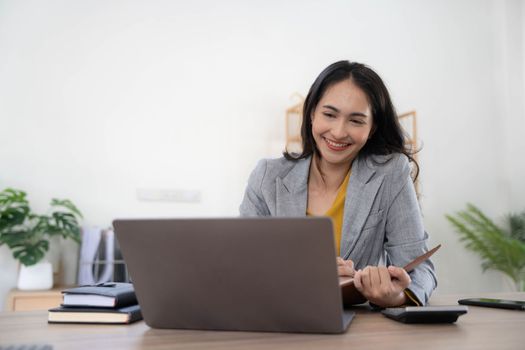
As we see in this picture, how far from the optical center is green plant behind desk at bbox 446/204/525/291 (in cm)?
425

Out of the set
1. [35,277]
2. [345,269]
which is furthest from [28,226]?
[345,269]

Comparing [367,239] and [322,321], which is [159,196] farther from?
[322,321]

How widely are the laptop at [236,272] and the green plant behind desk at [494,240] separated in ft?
12.4

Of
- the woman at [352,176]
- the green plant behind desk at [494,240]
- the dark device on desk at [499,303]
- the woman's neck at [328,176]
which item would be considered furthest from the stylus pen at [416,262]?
the green plant behind desk at [494,240]

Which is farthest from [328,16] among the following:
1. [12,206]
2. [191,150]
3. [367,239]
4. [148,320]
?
[148,320]

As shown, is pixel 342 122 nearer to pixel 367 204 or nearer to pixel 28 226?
pixel 367 204

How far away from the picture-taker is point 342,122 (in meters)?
1.68

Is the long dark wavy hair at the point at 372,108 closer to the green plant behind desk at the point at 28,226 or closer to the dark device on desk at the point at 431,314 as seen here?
the dark device on desk at the point at 431,314

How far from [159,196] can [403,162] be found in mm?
2280

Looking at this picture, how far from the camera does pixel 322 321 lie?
0.89 m

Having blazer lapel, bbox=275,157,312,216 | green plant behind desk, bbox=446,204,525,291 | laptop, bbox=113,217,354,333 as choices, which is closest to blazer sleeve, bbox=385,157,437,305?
blazer lapel, bbox=275,157,312,216

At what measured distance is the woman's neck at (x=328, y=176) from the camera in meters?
1.85

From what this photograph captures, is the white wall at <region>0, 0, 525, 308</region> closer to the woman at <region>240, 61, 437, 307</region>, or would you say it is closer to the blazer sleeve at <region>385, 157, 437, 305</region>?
the woman at <region>240, 61, 437, 307</region>

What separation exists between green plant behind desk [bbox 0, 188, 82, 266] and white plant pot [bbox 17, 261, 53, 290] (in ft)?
0.28
